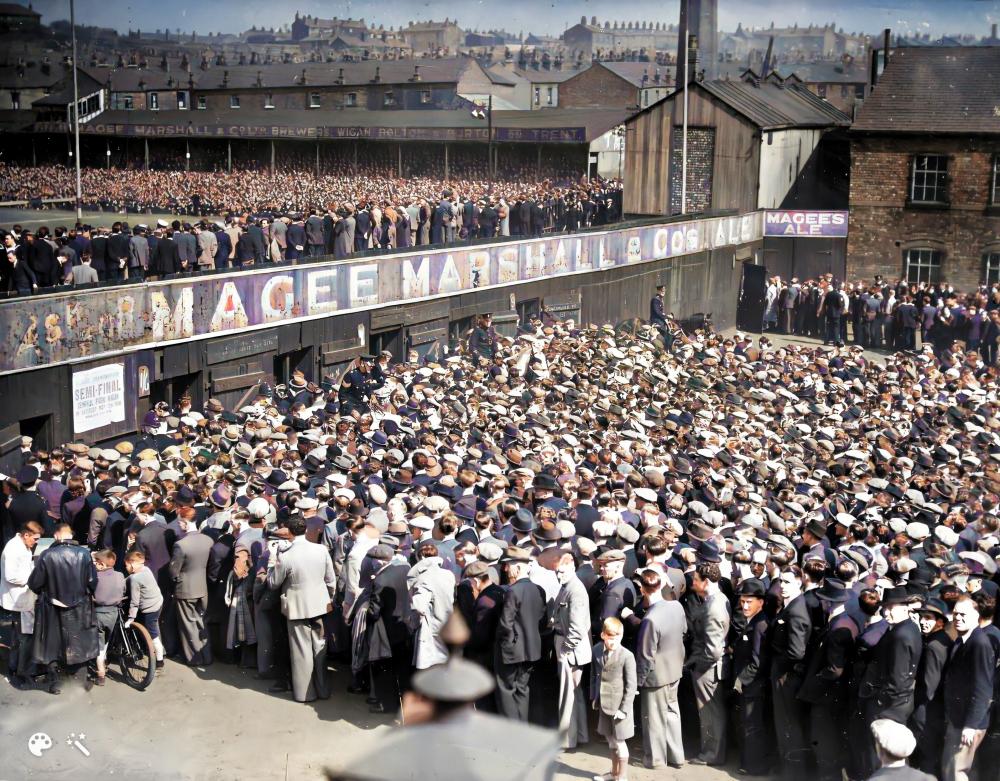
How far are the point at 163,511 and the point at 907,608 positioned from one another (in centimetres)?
599

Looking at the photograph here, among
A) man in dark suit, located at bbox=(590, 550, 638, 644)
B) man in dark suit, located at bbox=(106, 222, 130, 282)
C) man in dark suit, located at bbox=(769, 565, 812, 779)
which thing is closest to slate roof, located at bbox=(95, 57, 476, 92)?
man in dark suit, located at bbox=(106, 222, 130, 282)

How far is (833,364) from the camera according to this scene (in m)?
19.2

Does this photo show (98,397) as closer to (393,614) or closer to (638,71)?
(393,614)

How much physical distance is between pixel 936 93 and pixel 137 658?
3012 cm

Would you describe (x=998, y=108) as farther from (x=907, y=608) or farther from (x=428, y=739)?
(x=428, y=739)

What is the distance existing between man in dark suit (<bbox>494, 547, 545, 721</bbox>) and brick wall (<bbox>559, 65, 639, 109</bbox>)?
2041 inches

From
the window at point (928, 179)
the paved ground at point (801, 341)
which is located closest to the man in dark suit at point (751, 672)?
the paved ground at point (801, 341)

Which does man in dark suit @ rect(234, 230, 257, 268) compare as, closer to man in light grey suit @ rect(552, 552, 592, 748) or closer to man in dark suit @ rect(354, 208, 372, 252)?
man in dark suit @ rect(354, 208, 372, 252)

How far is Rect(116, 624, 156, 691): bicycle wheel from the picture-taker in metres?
8.98

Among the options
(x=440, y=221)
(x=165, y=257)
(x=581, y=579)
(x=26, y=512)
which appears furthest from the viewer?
(x=440, y=221)

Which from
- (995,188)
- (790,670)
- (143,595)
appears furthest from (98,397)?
(995,188)

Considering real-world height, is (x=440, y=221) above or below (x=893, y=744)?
above

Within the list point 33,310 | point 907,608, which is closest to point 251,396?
point 33,310

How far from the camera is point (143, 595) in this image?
903 cm
